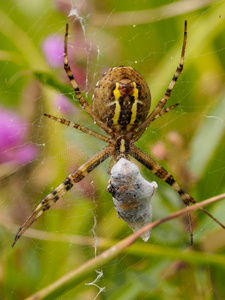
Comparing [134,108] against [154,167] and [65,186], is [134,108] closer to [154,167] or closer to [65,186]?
[154,167]

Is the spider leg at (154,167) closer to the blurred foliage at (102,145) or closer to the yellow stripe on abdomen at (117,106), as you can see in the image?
the blurred foliage at (102,145)

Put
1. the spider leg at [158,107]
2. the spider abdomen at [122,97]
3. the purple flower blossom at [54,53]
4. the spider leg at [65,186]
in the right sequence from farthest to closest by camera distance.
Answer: the purple flower blossom at [54,53], the spider leg at [158,107], the spider leg at [65,186], the spider abdomen at [122,97]

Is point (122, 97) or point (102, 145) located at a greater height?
point (122, 97)

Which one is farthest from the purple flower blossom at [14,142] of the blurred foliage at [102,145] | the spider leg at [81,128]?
the spider leg at [81,128]

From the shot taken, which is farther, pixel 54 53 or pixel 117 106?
pixel 54 53

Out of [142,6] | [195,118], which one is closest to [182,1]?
[142,6]

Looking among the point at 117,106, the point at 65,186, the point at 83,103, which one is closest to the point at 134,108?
the point at 117,106

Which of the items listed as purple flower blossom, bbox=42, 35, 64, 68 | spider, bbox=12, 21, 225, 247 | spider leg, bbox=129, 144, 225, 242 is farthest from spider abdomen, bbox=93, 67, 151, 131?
purple flower blossom, bbox=42, 35, 64, 68
